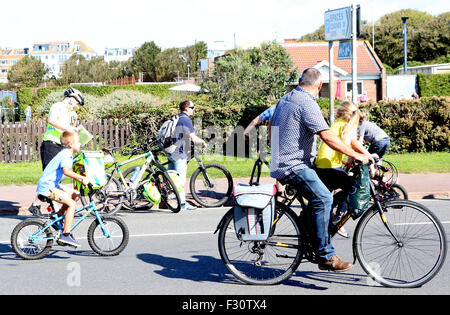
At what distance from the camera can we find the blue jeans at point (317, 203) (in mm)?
5273

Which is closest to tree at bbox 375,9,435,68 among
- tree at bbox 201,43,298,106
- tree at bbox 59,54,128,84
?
tree at bbox 59,54,128,84

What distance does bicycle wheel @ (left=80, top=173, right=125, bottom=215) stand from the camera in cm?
926

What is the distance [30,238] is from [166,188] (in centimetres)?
342

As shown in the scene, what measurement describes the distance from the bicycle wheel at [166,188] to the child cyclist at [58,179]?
116 inches

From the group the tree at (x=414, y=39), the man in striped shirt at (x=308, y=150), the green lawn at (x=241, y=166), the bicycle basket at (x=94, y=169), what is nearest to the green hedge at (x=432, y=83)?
the green lawn at (x=241, y=166)

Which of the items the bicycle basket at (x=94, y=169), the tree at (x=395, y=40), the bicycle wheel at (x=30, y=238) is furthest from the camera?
the tree at (x=395, y=40)

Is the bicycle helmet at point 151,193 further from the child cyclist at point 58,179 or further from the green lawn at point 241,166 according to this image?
the green lawn at point 241,166

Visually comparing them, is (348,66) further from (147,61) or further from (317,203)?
(317,203)

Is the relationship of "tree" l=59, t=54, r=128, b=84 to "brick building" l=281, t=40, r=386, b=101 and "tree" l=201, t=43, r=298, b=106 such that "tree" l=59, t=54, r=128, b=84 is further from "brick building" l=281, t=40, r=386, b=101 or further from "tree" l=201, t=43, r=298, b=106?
"tree" l=201, t=43, r=298, b=106

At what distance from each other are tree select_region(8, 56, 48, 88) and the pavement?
9498 cm

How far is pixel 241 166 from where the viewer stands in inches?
598
